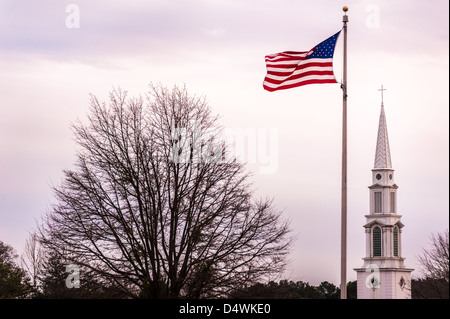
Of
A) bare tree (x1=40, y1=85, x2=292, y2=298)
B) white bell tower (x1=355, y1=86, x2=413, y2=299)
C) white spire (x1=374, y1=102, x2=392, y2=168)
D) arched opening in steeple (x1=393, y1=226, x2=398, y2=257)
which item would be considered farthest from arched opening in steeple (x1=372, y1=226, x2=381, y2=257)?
bare tree (x1=40, y1=85, x2=292, y2=298)

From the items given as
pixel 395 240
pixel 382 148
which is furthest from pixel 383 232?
pixel 382 148

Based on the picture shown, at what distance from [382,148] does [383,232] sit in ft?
49.4

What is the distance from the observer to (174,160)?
3322 centimetres

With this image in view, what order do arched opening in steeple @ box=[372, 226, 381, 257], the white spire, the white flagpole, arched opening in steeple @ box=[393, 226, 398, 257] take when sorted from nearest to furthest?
the white flagpole
the white spire
arched opening in steeple @ box=[372, 226, 381, 257]
arched opening in steeple @ box=[393, 226, 398, 257]

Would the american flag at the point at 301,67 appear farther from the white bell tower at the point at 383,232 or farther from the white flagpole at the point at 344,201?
the white bell tower at the point at 383,232

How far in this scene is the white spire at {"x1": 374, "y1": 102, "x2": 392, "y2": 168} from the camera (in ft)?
470

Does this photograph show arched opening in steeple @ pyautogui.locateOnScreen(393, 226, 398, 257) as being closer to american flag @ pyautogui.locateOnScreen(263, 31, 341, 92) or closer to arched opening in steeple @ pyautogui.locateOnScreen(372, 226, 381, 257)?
arched opening in steeple @ pyautogui.locateOnScreen(372, 226, 381, 257)

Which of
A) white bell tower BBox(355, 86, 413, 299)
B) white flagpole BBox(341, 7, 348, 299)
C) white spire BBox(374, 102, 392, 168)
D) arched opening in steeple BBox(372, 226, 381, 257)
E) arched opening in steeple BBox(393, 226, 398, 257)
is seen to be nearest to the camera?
white flagpole BBox(341, 7, 348, 299)

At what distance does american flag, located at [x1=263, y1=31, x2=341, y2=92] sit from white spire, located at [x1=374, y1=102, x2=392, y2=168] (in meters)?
116

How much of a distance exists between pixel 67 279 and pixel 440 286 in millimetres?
28276

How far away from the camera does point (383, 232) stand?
156m

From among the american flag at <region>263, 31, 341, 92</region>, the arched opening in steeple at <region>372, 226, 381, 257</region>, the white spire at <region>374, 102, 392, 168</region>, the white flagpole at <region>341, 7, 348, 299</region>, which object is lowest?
the white flagpole at <region>341, 7, 348, 299</region>

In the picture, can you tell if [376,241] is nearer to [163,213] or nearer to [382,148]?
[382,148]
